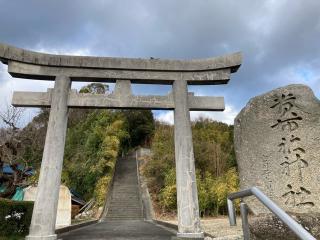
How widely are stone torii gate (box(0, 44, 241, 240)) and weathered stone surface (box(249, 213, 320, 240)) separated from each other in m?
3.17

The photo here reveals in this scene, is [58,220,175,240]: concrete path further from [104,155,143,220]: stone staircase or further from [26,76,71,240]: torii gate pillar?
[104,155,143,220]: stone staircase

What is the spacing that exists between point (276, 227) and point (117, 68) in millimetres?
6118

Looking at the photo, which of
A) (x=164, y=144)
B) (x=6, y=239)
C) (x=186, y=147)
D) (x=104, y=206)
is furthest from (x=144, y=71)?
(x=164, y=144)

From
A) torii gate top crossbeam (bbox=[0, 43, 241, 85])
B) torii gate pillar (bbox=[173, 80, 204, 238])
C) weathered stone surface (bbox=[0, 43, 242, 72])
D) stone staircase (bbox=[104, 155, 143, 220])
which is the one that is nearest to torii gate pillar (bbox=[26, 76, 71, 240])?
torii gate top crossbeam (bbox=[0, 43, 241, 85])

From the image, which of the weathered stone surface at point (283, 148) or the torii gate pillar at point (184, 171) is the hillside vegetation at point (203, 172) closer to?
the torii gate pillar at point (184, 171)

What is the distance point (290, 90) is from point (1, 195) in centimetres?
909

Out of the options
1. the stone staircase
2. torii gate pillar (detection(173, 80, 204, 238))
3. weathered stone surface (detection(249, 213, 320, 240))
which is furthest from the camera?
the stone staircase

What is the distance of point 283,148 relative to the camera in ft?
17.1

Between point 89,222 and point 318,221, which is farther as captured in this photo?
point 89,222

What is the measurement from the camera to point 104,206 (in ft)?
64.0

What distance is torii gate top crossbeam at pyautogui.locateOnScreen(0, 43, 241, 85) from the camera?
8.12 m

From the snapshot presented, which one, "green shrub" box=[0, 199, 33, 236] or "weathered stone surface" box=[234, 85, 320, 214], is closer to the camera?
"weathered stone surface" box=[234, 85, 320, 214]

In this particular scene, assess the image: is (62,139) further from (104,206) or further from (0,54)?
(104,206)

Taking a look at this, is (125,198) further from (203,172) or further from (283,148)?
(283,148)
